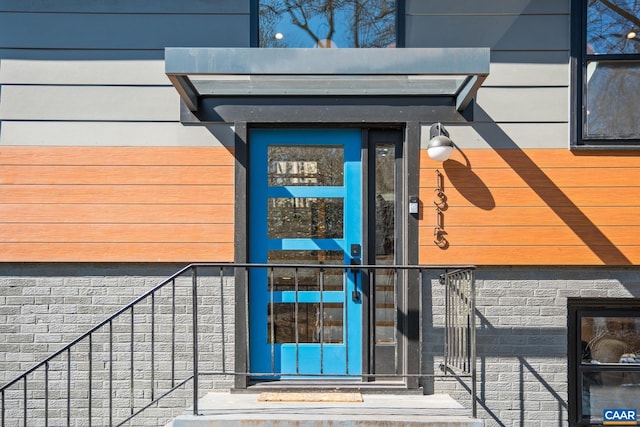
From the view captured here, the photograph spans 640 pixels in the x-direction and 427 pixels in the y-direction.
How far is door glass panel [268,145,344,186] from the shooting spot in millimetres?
3875

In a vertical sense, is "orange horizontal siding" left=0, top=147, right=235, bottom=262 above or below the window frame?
below

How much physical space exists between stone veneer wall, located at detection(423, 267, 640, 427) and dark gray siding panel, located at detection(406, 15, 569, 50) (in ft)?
5.46

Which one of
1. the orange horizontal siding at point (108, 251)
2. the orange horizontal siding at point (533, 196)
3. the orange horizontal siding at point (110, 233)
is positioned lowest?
the orange horizontal siding at point (108, 251)

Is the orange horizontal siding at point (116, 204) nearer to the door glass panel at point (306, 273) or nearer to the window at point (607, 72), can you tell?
the door glass panel at point (306, 273)

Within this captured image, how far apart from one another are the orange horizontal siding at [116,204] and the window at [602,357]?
259 cm

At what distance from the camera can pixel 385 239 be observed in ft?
12.6

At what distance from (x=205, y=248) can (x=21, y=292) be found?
1.37 m

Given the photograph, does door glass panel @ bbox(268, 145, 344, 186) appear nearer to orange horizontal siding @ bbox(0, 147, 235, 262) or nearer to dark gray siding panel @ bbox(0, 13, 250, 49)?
orange horizontal siding @ bbox(0, 147, 235, 262)

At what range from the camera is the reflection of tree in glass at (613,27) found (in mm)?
3812

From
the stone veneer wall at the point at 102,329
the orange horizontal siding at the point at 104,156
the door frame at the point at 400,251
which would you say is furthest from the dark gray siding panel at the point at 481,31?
the stone veneer wall at the point at 102,329

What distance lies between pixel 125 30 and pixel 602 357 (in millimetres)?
4215

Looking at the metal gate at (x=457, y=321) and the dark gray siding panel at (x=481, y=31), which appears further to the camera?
the dark gray siding panel at (x=481, y=31)
